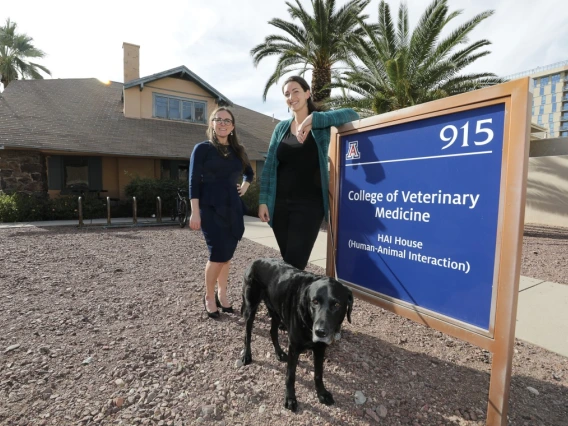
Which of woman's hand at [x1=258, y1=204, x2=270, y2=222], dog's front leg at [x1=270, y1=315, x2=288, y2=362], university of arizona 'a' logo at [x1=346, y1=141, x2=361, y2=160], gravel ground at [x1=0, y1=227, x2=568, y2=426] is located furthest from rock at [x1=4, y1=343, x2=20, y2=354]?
university of arizona 'a' logo at [x1=346, y1=141, x2=361, y2=160]

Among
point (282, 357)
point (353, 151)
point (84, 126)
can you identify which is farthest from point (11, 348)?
point (84, 126)

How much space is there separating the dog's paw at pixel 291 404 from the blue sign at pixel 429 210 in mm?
914

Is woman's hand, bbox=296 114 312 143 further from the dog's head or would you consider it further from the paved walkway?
the paved walkway

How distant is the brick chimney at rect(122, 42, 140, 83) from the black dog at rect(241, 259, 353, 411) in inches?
720

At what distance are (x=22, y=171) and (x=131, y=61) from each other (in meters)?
8.72

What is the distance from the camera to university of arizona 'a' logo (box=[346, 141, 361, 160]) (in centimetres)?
243

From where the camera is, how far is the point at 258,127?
2097 cm

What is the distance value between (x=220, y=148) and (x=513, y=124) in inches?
92.1

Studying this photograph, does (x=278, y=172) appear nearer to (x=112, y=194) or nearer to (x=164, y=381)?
(x=164, y=381)

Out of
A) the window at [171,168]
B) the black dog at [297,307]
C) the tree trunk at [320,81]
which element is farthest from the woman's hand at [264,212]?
the window at [171,168]

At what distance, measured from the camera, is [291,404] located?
2.01 m

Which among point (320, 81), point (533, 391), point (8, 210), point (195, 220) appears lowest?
point (533, 391)

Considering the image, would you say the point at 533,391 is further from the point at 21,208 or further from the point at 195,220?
the point at 21,208

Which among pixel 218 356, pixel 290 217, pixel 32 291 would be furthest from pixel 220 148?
pixel 32 291
